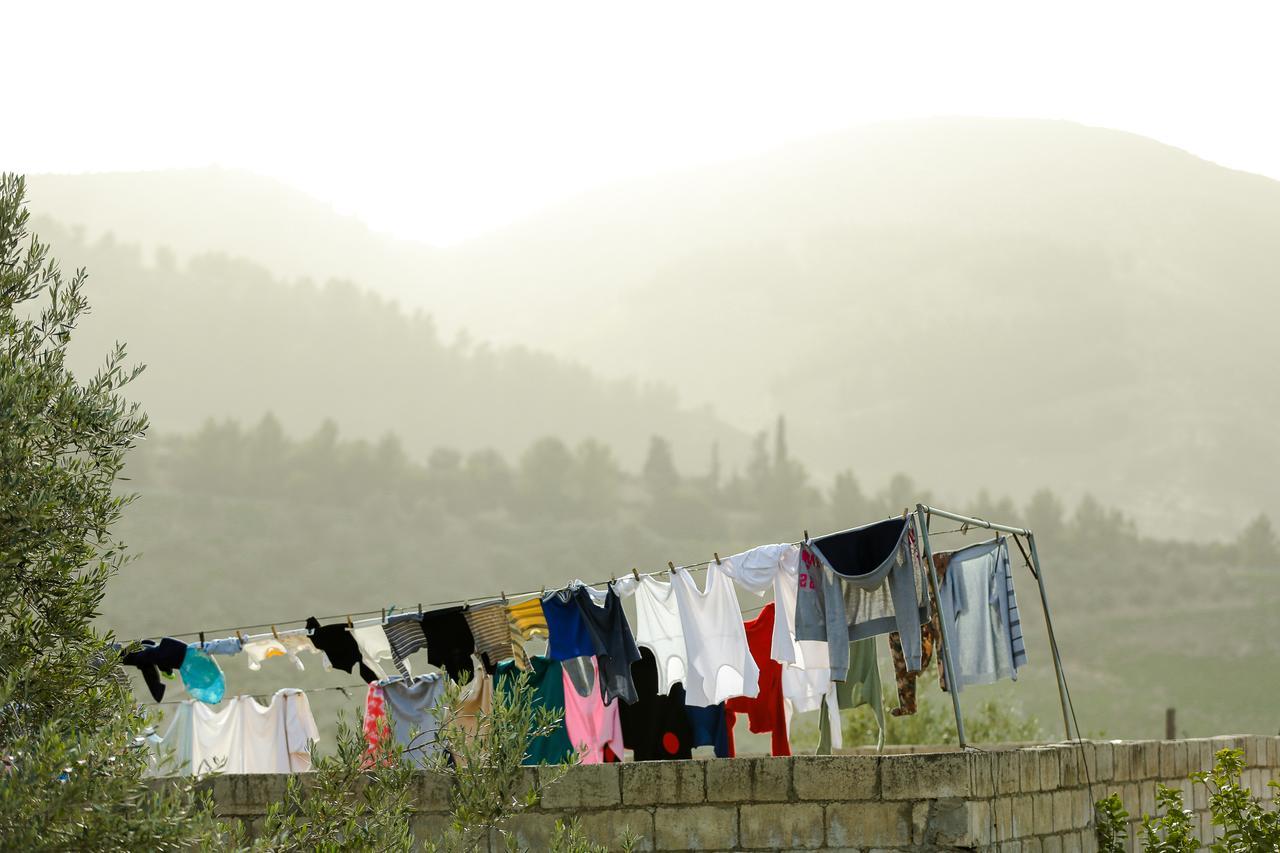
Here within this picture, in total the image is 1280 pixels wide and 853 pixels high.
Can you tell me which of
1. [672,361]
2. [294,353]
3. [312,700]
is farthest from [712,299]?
[312,700]

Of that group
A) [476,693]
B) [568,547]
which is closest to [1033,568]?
[476,693]

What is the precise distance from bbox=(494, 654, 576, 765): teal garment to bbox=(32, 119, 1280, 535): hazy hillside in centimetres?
12284

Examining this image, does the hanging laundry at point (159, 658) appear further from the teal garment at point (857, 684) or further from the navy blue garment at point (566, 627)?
the teal garment at point (857, 684)

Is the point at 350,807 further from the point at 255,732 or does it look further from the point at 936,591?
the point at 255,732

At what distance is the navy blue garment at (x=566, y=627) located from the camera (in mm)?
11664

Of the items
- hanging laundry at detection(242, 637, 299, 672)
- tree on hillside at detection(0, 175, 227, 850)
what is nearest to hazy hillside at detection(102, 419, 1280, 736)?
hanging laundry at detection(242, 637, 299, 672)

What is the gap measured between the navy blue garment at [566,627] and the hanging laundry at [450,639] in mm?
1132

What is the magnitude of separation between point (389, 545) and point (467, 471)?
15301 millimetres

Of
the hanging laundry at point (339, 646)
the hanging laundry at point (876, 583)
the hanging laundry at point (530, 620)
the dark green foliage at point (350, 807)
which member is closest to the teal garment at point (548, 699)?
the hanging laundry at point (530, 620)

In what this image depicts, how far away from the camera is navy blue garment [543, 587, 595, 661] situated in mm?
11664

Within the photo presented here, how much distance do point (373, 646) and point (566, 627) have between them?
8.42ft

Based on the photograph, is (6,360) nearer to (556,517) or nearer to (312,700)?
(312,700)

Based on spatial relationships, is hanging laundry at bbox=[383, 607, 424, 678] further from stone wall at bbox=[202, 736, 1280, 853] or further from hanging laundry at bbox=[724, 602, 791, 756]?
hanging laundry at bbox=[724, 602, 791, 756]

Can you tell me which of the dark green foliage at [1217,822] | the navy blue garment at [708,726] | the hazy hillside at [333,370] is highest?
the hazy hillside at [333,370]
